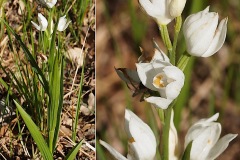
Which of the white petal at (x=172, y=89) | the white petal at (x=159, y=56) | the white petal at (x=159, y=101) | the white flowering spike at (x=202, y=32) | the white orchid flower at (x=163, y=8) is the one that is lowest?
the white petal at (x=159, y=101)

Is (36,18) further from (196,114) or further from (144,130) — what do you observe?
(196,114)

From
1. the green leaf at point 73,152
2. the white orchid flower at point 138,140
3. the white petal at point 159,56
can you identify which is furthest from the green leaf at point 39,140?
the white petal at point 159,56

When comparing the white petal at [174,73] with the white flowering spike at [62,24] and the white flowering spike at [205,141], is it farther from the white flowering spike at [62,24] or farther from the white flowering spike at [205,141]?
the white flowering spike at [62,24]

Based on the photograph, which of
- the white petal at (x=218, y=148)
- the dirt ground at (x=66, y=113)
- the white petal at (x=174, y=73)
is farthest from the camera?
the dirt ground at (x=66, y=113)

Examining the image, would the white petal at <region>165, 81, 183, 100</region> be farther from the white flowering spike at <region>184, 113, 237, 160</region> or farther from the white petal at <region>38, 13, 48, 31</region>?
the white petal at <region>38, 13, 48, 31</region>

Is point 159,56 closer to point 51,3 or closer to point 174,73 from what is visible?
point 174,73

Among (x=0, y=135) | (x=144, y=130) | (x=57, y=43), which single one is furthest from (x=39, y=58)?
(x=144, y=130)
